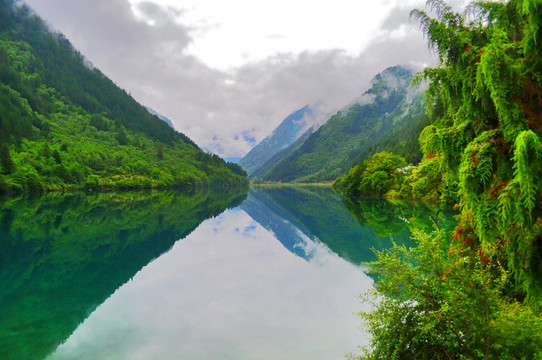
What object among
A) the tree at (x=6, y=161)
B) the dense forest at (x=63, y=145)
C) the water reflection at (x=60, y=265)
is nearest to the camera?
the water reflection at (x=60, y=265)

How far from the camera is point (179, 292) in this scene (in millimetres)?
16688

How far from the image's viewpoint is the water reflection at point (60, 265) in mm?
11398

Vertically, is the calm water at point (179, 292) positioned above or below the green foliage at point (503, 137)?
below

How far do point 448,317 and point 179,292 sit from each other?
44.2ft

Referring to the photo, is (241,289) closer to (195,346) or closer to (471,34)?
(195,346)

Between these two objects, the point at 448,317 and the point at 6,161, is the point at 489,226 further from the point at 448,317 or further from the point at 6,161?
the point at 6,161

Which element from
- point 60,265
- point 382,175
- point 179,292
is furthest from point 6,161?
point 382,175

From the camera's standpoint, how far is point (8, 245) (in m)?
24.6

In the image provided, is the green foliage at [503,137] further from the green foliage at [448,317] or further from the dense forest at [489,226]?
the green foliage at [448,317]

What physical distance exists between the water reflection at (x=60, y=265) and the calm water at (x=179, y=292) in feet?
0.21

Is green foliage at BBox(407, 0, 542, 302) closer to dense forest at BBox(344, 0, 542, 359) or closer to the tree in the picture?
dense forest at BBox(344, 0, 542, 359)

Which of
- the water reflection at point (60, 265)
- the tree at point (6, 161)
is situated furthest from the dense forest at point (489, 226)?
the tree at point (6, 161)

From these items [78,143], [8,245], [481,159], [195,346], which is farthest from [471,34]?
[78,143]

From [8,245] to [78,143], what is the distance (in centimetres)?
12531
